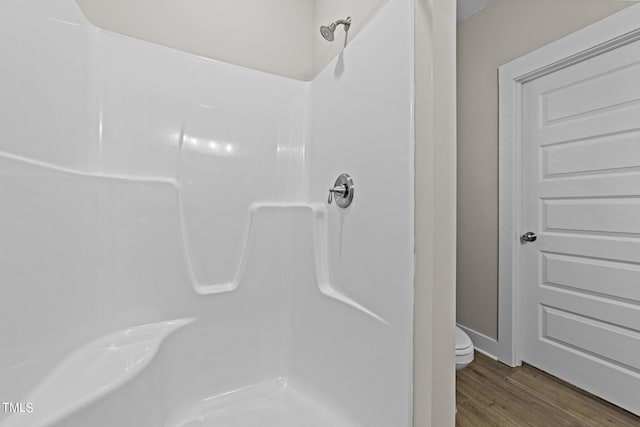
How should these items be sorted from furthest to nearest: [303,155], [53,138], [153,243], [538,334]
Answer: [538,334], [303,155], [153,243], [53,138]

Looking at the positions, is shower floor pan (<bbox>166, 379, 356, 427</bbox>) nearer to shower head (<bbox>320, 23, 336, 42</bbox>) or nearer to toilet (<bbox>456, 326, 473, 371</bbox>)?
toilet (<bbox>456, 326, 473, 371</bbox>)

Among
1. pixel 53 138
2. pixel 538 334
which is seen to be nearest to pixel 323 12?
pixel 53 138

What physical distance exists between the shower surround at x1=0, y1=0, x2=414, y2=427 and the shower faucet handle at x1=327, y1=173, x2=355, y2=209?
0.03 metres

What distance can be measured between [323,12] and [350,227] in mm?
1120

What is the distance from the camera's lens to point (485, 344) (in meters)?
2.14

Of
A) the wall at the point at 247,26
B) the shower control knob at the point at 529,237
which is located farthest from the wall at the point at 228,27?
the shower control knob at the point at 529,237

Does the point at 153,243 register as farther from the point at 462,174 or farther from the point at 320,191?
the point at 462,174

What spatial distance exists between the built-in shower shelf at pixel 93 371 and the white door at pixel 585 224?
2.11 meters

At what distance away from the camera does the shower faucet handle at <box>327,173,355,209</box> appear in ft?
3.55

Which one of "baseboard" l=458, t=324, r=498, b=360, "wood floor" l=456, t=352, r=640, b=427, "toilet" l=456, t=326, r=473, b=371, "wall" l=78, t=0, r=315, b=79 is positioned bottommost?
"wood floor" l=456, t=352, r=640, b=427

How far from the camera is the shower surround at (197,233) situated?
0.74m

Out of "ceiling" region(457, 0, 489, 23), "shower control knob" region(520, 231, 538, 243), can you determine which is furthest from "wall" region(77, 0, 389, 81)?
"shower control knob" region(520, 231, 538, 243)

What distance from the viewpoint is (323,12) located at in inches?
57.8

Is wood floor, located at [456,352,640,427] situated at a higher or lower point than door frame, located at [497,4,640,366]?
lower
